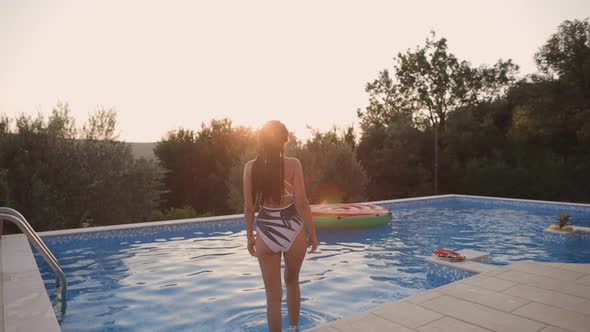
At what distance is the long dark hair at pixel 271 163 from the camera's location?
10.7 feet

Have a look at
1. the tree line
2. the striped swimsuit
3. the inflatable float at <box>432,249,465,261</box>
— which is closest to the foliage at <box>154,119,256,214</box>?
the tree line

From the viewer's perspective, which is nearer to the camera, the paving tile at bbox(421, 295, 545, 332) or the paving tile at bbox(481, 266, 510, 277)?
the paving tile at bbox(421, 295, 545, 332)

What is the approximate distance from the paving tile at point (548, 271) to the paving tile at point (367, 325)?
2820 mm

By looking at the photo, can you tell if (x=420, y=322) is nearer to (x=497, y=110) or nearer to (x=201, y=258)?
(x=201, y=258)

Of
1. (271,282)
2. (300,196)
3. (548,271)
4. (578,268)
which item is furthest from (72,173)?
(578,268)

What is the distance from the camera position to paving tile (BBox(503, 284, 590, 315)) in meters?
4.00

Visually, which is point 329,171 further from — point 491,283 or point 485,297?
point 485,297

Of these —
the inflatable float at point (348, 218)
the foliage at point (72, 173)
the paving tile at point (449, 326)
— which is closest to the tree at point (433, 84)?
the inflatable float at point (348, 218)

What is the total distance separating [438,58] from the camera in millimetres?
31719

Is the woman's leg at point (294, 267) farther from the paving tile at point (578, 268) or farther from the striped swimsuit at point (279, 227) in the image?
the paving tile at point (578, 268)

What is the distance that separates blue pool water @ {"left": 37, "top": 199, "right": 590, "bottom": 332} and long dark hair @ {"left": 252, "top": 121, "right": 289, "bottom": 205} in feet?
6.43

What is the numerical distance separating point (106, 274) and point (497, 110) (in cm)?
2805

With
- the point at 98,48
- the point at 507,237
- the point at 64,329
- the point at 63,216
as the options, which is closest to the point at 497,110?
the point at 507,237

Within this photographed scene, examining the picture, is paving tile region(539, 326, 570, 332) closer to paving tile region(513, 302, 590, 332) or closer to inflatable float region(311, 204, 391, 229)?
paving tile region(513, 302, 590, 332)
